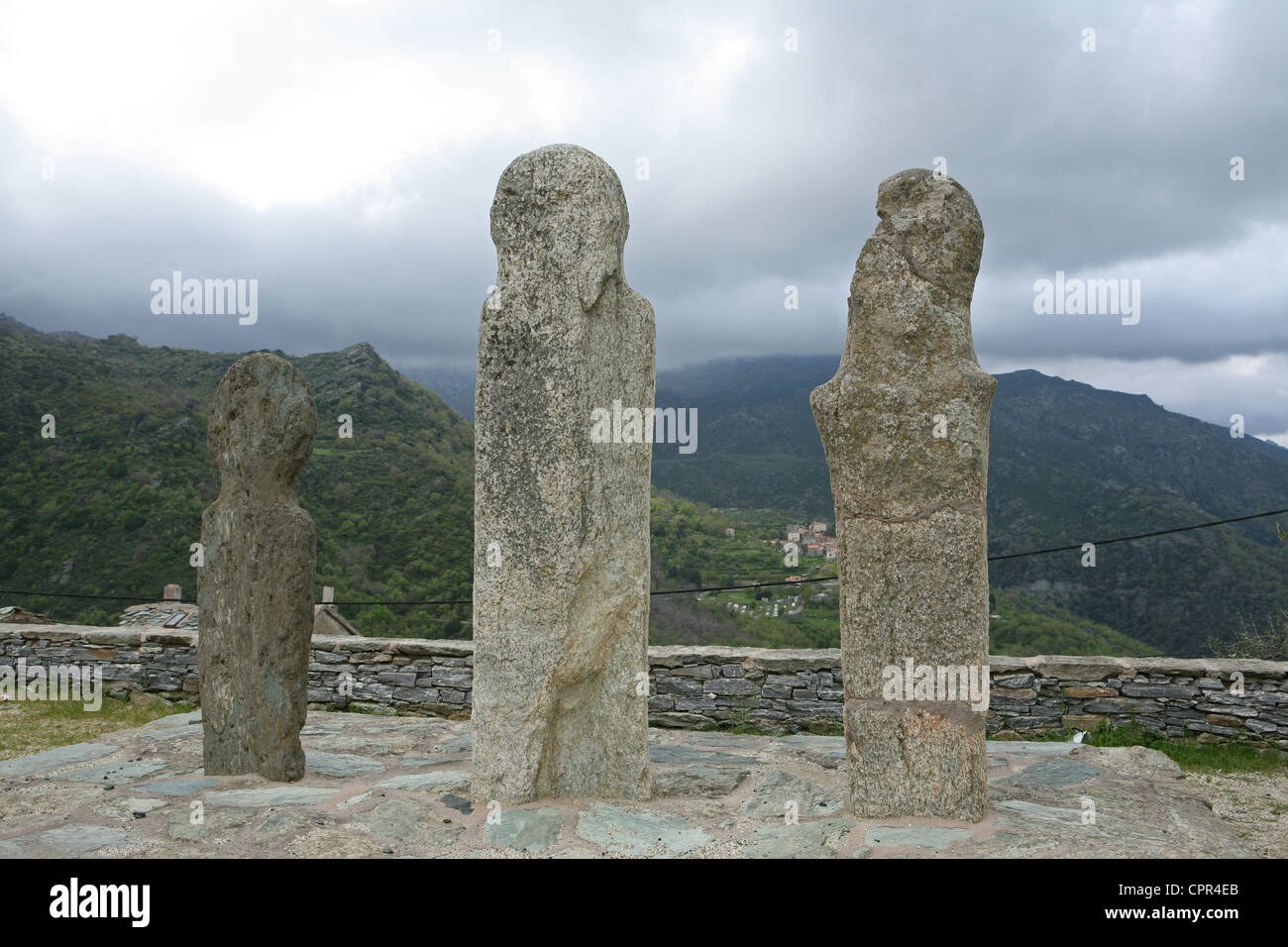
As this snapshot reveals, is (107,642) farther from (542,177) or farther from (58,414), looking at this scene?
(58,414)

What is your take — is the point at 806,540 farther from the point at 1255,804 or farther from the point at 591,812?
the point at 591,812

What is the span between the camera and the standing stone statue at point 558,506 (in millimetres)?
4477

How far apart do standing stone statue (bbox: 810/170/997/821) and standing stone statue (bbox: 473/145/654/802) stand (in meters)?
1.07

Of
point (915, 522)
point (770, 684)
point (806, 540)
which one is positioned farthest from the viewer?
point (806, 540)

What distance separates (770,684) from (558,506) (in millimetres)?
3512

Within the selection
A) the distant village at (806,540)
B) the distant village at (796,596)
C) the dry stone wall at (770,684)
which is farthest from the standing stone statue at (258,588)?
the distant village at (806,540)

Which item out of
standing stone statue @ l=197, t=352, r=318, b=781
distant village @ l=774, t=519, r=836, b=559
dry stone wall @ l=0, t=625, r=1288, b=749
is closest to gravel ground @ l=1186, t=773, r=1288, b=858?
dry stone wall @ l=0, t=625, r=1288, b=749

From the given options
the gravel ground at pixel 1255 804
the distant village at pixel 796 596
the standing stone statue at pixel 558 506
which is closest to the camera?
the standing stone statue at pixel 558 506

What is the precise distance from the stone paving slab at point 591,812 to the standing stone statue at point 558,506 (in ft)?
1.04

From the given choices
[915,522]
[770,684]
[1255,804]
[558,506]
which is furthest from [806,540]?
[558,506]

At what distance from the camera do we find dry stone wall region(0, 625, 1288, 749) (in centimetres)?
686

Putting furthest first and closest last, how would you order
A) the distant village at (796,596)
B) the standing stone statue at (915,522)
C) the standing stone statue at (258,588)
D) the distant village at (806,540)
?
1. the distant village at (806,540)
2. the distant village at (796,596)
3. the standing stone statue at (258,588)
4. the standing stone statue at (915,522)

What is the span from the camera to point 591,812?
4.44 meters

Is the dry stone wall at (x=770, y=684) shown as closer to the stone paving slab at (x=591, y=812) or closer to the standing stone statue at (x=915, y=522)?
the stone paving slab at (x=591, y=812)
